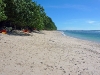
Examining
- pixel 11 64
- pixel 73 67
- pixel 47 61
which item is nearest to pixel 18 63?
pixel 11 64

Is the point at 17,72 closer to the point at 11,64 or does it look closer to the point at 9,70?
the point at 9,70

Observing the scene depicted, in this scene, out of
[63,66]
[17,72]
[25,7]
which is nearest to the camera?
[17,72]

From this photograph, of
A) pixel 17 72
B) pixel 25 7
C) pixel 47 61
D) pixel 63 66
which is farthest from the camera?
pixel 25 7

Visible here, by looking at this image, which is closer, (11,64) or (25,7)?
(11,64)

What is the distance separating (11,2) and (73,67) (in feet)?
69.9

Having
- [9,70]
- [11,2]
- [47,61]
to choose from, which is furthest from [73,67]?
[11,2]

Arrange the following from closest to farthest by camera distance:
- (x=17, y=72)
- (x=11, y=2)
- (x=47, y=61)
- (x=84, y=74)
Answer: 1. (x=17, y=72)
2. (x=84, y=74)
3. (x=47, y=61)
4. (x=11, y=2)

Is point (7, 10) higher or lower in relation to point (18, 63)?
higher

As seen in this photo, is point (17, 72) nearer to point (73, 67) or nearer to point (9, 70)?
point (9, 70)

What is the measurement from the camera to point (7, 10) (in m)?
29.3

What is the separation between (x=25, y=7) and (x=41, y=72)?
23663 millimetres

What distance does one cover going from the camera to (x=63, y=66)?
10148 millimetres

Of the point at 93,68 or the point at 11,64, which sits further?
the point at 93,68

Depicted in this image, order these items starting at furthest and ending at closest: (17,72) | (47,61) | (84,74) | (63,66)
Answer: (47,61) < (63,66) < (84,74) < (17,72)
